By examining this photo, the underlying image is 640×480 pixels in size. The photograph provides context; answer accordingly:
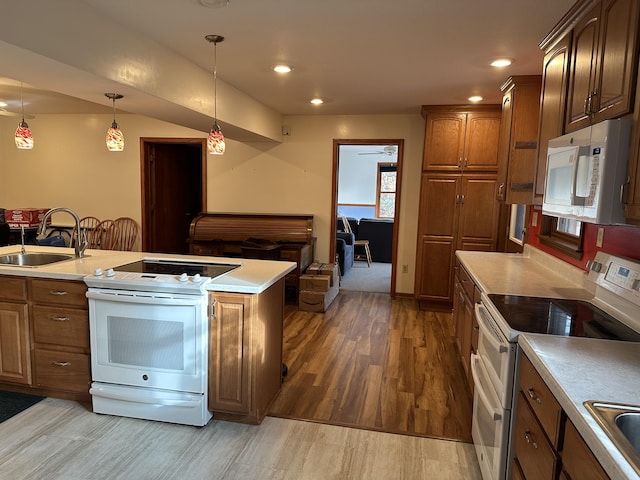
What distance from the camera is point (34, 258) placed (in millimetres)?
3049

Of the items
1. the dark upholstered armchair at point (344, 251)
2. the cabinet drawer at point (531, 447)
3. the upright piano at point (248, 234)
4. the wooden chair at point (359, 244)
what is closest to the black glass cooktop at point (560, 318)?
the cabinet drawer at point (531, 447)

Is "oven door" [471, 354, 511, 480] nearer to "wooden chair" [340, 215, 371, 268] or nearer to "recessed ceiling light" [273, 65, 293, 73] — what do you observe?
"recessed ceiling light" [273, 65, 293, 73]

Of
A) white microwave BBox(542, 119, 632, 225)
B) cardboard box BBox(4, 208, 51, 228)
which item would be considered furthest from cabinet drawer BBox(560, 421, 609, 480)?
cardboard box BBox(4, 208, 51, 228)

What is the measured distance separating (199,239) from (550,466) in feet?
15.2

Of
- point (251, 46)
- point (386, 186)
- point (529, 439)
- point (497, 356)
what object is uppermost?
point (251, 46)

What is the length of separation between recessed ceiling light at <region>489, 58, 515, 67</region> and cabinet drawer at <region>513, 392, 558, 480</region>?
2357 millimetres

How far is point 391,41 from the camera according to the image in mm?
2670

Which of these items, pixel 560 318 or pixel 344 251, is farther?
pixel 344 251

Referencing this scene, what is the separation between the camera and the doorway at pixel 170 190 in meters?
5.70

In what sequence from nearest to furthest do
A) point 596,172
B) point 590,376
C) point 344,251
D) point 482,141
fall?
1. point 590,376
2. point 596,172
3. point 482,141
4. point 344,251

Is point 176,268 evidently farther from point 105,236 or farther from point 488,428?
point 105,236

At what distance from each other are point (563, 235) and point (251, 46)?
7.85 ft

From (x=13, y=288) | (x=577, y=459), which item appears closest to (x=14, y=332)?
(x=13, y=288)

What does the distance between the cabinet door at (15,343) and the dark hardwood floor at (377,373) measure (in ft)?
5.09
